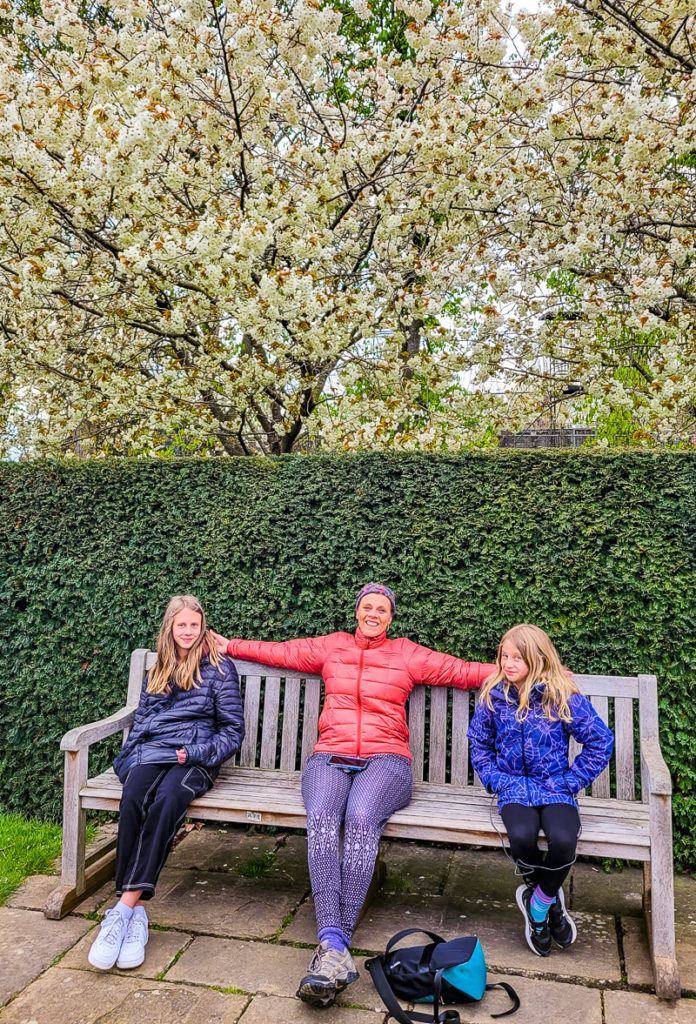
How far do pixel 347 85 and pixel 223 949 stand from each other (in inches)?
341

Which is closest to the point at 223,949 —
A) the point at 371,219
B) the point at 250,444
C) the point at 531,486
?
the point at 531,486

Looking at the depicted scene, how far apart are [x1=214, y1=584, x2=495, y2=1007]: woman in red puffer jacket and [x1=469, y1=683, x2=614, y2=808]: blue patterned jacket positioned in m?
0.32

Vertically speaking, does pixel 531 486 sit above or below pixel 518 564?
above

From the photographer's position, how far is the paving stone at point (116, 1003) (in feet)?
8.87

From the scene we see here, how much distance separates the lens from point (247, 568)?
173 inches

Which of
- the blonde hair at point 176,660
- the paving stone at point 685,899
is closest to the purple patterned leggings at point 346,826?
the blonde hair at point 176,660

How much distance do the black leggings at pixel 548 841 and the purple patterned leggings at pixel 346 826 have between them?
49cm

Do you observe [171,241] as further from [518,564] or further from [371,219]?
[518,564]

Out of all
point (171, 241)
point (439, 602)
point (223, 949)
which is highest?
point (171, 241)

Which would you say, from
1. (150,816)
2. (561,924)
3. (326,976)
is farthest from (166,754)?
(561,924)

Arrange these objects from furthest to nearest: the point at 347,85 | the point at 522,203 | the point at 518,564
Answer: the point at 347,85, the point at 522,203, the point at 518,564

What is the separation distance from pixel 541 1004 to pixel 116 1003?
4.86ft

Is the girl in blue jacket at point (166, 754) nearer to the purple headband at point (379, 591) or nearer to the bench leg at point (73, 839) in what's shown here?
the bench leg at point (73, 839)

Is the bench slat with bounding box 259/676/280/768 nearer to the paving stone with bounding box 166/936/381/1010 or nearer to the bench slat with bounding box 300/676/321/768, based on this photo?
the bench slat with bounding box 300/676/321/768
